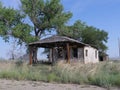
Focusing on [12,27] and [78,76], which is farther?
[12,27]

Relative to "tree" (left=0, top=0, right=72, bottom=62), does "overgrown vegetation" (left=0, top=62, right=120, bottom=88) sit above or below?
below

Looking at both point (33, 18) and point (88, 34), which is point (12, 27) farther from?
point (88, 34)

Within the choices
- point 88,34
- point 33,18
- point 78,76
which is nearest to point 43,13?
point 33,18

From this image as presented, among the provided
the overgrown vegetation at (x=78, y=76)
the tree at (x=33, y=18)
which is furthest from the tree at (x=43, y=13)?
the overgrown vegetation at (x=78, y=76)

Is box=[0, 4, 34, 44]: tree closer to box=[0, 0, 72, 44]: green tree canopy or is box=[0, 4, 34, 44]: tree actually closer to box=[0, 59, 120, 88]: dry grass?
box=[0, 0, 72, 44]: green tree canopy

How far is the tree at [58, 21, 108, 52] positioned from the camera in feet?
181

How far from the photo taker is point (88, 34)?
201 ft

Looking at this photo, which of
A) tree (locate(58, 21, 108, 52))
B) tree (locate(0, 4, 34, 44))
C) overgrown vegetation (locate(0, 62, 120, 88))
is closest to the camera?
overgrown vegetation (locate(0, 62, 120, 88))

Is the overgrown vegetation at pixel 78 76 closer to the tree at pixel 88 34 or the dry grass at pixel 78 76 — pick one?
the dry grass at pixel 78 76

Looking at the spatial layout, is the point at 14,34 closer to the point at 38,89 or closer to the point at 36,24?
the point at 36,24

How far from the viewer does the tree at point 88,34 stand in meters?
55.1

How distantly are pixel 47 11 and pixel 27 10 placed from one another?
3.27m

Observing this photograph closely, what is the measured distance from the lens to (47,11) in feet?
163

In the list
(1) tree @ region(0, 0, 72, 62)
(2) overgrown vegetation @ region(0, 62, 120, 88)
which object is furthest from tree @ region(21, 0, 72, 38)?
(2) overgrown vegetation @ region(0, 62, 120, 88)
